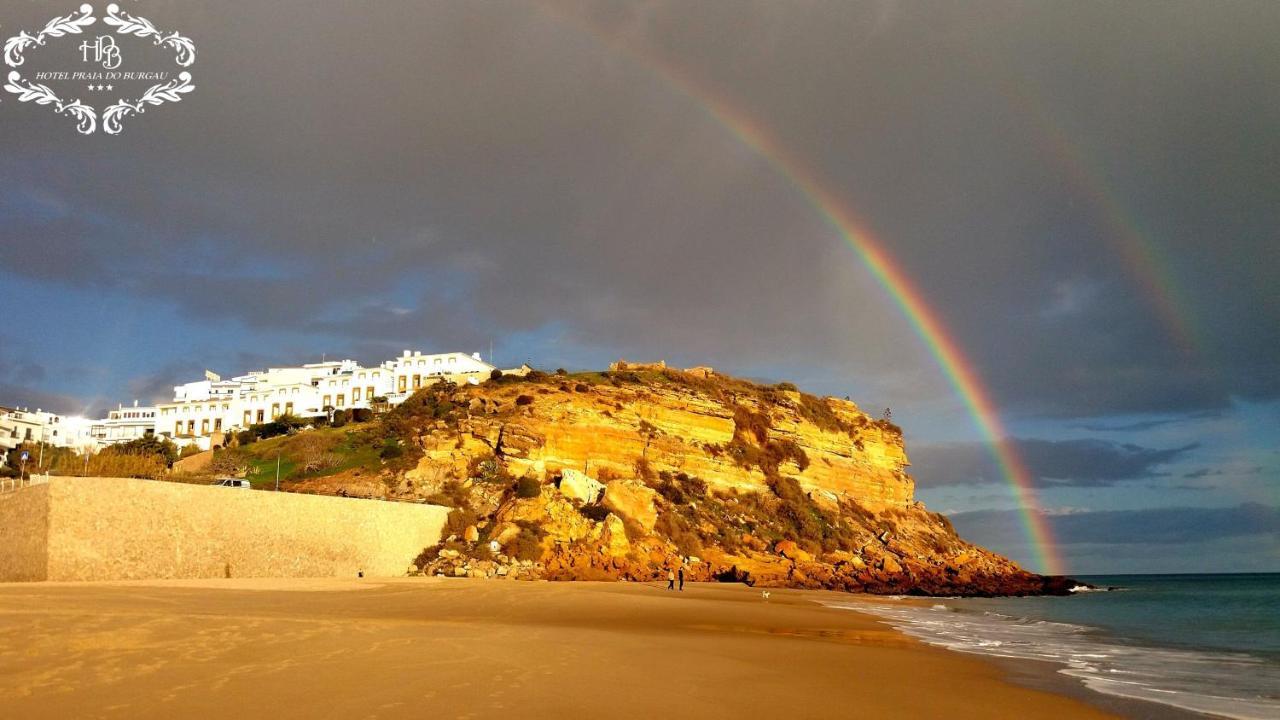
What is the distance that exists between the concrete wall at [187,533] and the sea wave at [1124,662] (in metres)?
21.0

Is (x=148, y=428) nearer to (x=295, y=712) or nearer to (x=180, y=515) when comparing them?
(x=180, y=515)

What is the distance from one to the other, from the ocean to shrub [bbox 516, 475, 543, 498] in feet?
58.4

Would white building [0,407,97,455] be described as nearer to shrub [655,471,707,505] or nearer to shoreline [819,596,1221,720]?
shrub [655,471,707,505]

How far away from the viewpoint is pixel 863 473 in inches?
2931

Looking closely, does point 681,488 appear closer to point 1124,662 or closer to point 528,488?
point 528,488

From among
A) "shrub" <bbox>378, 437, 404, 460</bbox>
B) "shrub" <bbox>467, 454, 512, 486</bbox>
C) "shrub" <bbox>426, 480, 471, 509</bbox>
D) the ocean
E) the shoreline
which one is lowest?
the ocean

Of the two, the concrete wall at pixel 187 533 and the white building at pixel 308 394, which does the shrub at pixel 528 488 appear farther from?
the white building at pixel 308 394

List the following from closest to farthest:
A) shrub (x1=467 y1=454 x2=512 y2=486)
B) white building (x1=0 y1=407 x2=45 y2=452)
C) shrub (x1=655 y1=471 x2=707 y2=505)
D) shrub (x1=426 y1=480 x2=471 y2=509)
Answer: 1. shrub (x1=426 y1=480 x2=471 y2=509)
2. shrub (x1=467 y1=454 x2=512 y2=486)
3. shrub (x1=655 y1=471 x2=707 y2=505)
4. white building (x1=0 y1=407 x2=45 y2=452)

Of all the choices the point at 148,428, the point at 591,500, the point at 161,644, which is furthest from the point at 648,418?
the point at 148,428

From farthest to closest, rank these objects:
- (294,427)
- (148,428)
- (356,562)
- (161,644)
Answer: (148,428) → (294,427) → (356,562) → (161,644)

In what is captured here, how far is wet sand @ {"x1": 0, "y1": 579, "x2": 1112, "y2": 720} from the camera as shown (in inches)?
348

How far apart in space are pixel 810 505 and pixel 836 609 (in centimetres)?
3403

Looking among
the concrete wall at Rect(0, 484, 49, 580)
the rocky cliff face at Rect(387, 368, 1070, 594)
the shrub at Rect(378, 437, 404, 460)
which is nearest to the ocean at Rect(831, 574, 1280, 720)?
the rocky cliff face at Rect(387, 368, 1070, 594)

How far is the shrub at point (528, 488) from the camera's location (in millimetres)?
44625
